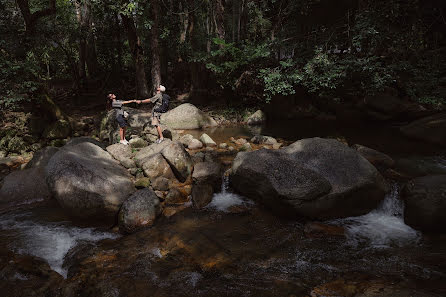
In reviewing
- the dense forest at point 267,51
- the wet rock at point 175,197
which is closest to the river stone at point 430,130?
the dense forest at point 267,51

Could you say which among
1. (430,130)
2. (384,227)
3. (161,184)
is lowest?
(384,227)

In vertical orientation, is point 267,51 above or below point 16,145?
above

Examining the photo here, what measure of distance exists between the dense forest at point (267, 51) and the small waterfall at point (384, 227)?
15.5 ft

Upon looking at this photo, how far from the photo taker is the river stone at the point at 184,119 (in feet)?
43.8

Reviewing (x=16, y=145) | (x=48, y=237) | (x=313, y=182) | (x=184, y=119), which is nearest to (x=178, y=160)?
(x=48, y=237)

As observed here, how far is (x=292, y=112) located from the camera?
1573 centimetres

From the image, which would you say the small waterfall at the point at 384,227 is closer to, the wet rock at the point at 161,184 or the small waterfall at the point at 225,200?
the small waterfall at the point at 225,200

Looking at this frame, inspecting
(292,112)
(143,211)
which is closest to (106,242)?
(143,211)

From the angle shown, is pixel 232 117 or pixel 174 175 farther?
pixel 232 117

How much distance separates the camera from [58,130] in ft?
39.1

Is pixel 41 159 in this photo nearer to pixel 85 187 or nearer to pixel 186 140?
pixel 85 187

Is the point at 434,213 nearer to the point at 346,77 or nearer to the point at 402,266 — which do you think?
the point at 402,266

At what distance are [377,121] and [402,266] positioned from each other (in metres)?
11.0

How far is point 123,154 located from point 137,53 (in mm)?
8214
